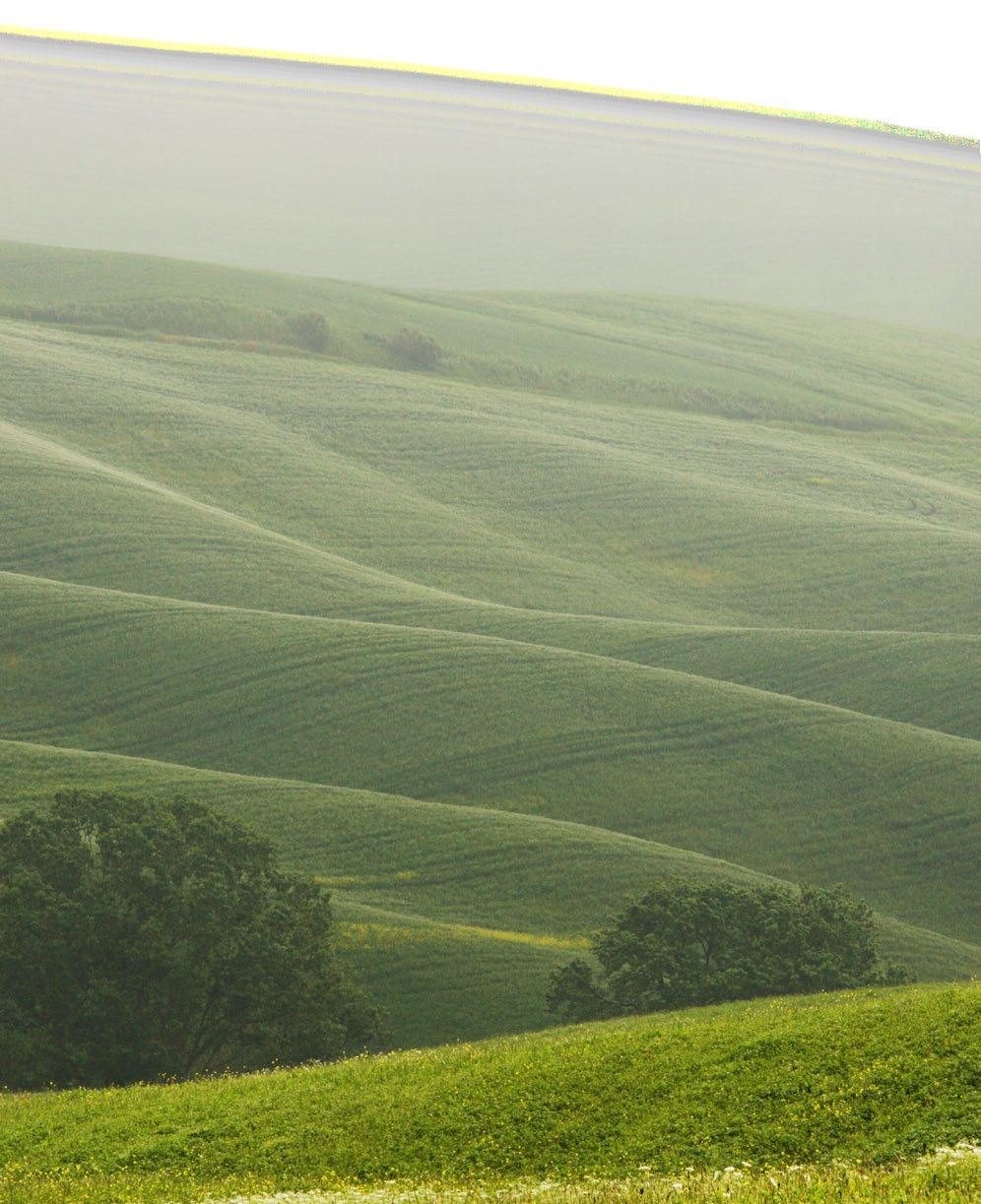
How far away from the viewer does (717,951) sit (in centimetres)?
3834

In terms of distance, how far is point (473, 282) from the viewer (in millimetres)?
151750

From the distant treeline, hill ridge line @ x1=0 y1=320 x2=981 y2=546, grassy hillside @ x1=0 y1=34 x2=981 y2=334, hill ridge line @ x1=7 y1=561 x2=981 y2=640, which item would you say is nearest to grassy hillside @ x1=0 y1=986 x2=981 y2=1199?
hill ridge line @ x1=7 y1=561 x2=981 y2=640

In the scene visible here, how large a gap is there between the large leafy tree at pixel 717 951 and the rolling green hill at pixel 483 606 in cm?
334

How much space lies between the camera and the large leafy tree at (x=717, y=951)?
37.1 m

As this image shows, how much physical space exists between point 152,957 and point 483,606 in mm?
40818

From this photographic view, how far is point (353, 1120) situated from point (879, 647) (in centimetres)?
5538

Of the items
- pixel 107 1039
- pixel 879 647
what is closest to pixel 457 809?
pixel 107 1039

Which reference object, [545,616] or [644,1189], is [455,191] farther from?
[644,1189]

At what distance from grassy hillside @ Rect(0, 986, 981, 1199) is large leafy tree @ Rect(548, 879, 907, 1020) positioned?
15.0m

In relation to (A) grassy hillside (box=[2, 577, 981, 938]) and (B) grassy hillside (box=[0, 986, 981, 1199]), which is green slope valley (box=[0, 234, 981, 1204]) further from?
(A) grassy hillside (box=[2, 577, 981, 938])

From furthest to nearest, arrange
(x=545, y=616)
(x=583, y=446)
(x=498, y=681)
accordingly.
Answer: (x=583, y=446) → (x=545, y=616) → (x=498, y=681)

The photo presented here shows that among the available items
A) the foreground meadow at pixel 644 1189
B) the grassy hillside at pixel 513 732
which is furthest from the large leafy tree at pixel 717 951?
the foreground meadow at pixel 644 1189

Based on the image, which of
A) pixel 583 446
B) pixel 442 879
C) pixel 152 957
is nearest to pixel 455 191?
pixel 583 446

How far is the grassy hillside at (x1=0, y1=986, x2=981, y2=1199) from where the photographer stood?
1644cm
